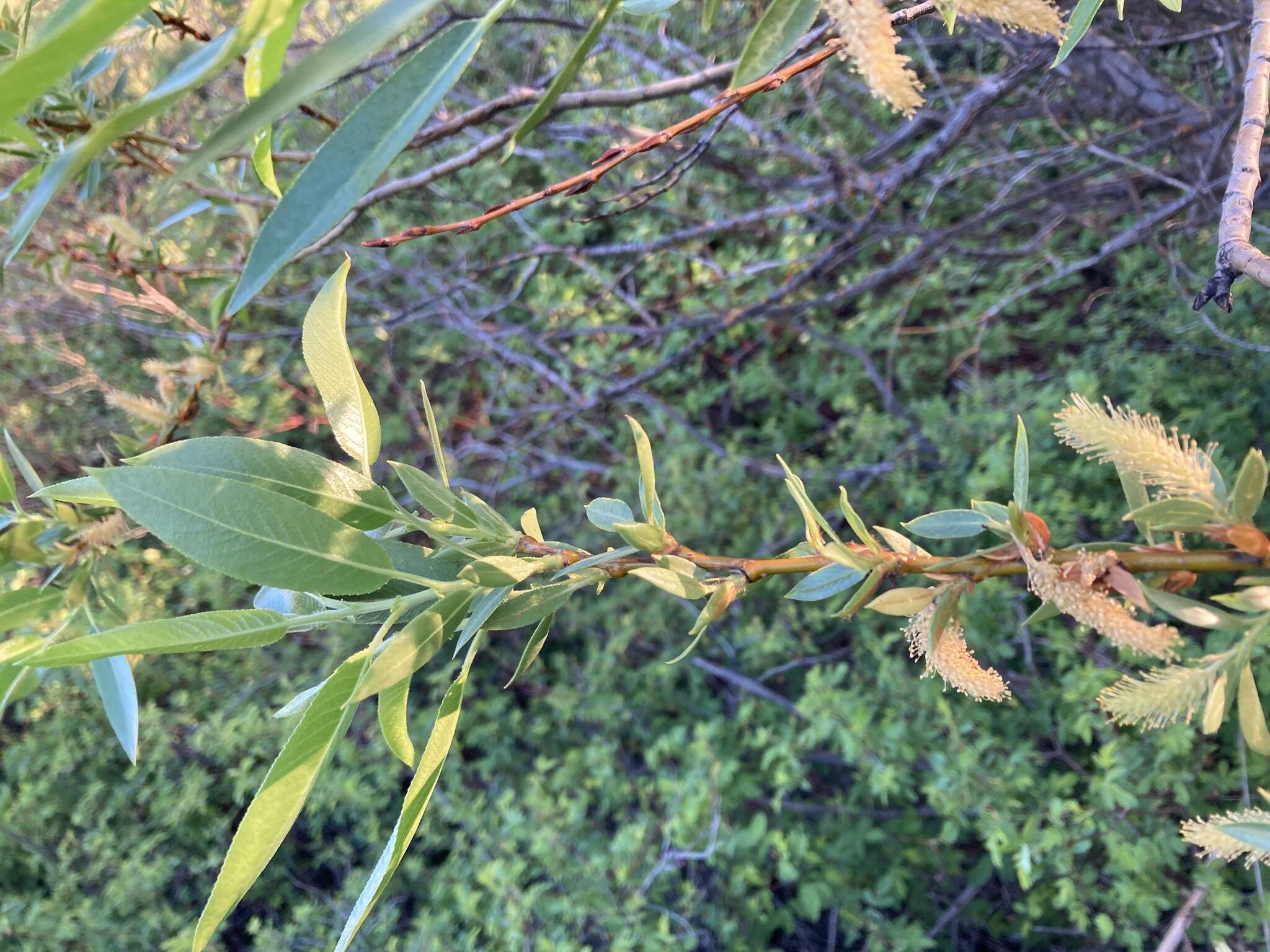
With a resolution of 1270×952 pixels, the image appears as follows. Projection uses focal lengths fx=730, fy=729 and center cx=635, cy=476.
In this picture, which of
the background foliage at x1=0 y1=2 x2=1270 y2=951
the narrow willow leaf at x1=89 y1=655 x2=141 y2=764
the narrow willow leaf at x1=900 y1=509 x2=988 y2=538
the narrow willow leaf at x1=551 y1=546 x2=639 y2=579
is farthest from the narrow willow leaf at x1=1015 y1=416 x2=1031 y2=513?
the background foliage at x1=0 y1=2 x2=1270 y2=951

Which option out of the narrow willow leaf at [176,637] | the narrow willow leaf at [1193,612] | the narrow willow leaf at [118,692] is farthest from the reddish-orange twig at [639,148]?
the narrow willow leaf at [118,692]

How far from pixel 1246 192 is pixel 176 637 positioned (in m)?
0.78

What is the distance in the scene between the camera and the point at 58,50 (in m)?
0.25

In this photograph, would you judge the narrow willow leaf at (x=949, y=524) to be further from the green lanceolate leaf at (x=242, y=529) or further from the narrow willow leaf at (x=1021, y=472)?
the green lanceolate leaf at (x=242, y=529)

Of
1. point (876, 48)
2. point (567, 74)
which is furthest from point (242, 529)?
point (876, 48)

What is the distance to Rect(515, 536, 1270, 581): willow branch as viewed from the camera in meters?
0.42

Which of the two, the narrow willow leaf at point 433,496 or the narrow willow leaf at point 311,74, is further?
the narrow willow leaf at point 433,496

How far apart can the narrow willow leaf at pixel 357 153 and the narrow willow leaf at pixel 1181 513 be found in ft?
1.43

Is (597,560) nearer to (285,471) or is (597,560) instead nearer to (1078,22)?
(285,471)

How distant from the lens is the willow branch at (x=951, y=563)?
0.42 metres

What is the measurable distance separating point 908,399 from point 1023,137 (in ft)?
2.96

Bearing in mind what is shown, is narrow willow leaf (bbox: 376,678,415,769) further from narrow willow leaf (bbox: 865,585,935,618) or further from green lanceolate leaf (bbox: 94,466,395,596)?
narrow willow leaf (bbox: 865,585,935,618)

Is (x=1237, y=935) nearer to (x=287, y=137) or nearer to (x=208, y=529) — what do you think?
(x=208, y=529)

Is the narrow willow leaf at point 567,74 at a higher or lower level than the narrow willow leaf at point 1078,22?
higher
